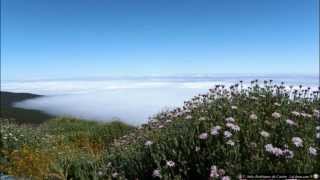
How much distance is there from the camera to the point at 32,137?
12148mm

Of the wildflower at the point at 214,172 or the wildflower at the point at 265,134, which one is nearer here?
the wildflower at the point at 214,172

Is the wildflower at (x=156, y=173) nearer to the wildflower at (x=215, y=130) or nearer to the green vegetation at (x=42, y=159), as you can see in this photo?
the wildflower at (x=215, y=130)

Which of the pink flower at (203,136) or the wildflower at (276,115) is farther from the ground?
the wildflower at (276,115)

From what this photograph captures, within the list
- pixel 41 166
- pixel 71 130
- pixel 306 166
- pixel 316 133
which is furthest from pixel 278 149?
pixel 71 130

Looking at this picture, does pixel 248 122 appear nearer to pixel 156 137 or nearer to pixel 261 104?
pixel 261 104

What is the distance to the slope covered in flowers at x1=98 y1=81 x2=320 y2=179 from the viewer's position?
206 inches

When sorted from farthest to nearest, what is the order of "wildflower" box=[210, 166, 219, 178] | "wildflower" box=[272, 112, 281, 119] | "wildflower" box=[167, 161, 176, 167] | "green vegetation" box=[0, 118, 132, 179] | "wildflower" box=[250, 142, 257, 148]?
"green vegetation" box=[0, 118, 132, 179]
"wildflower" box=[272, 112, 281, 119]
"wildflower" box=[167, 161, 176, 167]
"wildflower" box=[250, 142, 257, 148]
"wildflower" box=[210, 166, 219, 178]

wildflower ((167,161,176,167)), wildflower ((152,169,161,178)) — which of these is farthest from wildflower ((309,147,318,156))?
wildflower ((152,169,161,178))

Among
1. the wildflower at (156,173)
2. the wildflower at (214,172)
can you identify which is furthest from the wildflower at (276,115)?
the wildflower at (156,173)

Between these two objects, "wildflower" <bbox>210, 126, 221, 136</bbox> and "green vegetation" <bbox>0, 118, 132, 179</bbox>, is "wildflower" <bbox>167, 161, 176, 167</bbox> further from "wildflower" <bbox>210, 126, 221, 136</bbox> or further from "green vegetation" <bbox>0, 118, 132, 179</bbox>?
"green vegetation" <bbox>0, 118, 132, 179</bbox>

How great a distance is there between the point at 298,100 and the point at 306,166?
97.4 inches

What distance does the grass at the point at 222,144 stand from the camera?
207 inches

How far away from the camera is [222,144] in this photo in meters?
5.65

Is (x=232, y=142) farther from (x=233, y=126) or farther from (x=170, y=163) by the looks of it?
(x=170, y=163)
